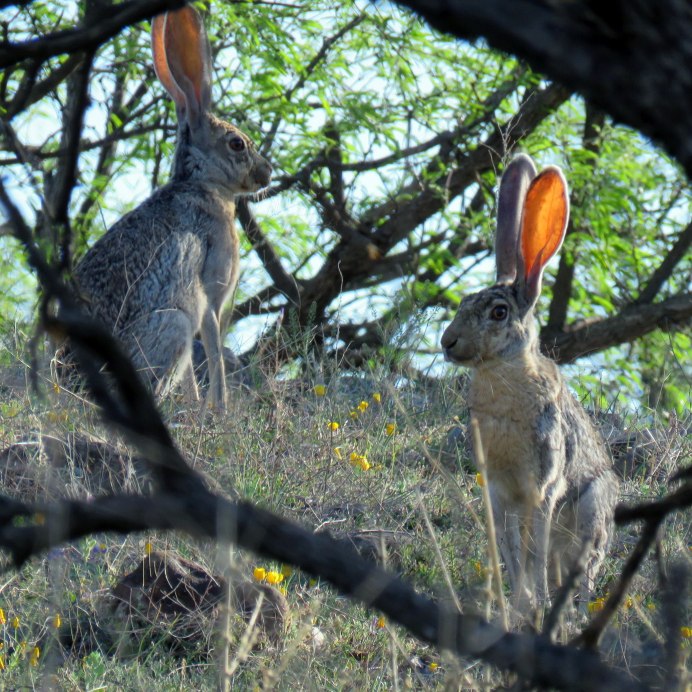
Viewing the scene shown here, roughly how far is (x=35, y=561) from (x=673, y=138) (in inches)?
153

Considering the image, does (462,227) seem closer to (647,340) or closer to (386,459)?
(647,340)

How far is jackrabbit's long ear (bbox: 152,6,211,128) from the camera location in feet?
30.8

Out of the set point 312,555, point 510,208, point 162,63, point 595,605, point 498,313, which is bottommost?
point 595,605

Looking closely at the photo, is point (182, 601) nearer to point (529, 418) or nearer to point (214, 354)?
point (529, 418)

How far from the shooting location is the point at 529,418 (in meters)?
6.32

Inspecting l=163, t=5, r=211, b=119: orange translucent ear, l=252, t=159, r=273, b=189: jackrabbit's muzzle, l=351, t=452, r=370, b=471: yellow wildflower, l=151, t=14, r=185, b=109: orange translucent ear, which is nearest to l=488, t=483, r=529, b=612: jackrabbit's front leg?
l=351, t=452, r=370, b=471: yellow wildflower

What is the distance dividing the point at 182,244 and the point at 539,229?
10.5ft

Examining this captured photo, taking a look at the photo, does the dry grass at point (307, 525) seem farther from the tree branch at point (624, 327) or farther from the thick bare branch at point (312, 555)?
the tree branch at point (624, 327)

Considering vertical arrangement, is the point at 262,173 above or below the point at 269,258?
above

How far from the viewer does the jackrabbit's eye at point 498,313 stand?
6637 millimetres

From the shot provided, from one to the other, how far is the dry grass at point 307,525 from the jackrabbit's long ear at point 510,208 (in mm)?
1043

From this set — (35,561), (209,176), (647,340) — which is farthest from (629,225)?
(35,561)

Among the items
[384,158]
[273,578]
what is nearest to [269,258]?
[384,158]

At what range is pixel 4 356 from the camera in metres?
7.73
